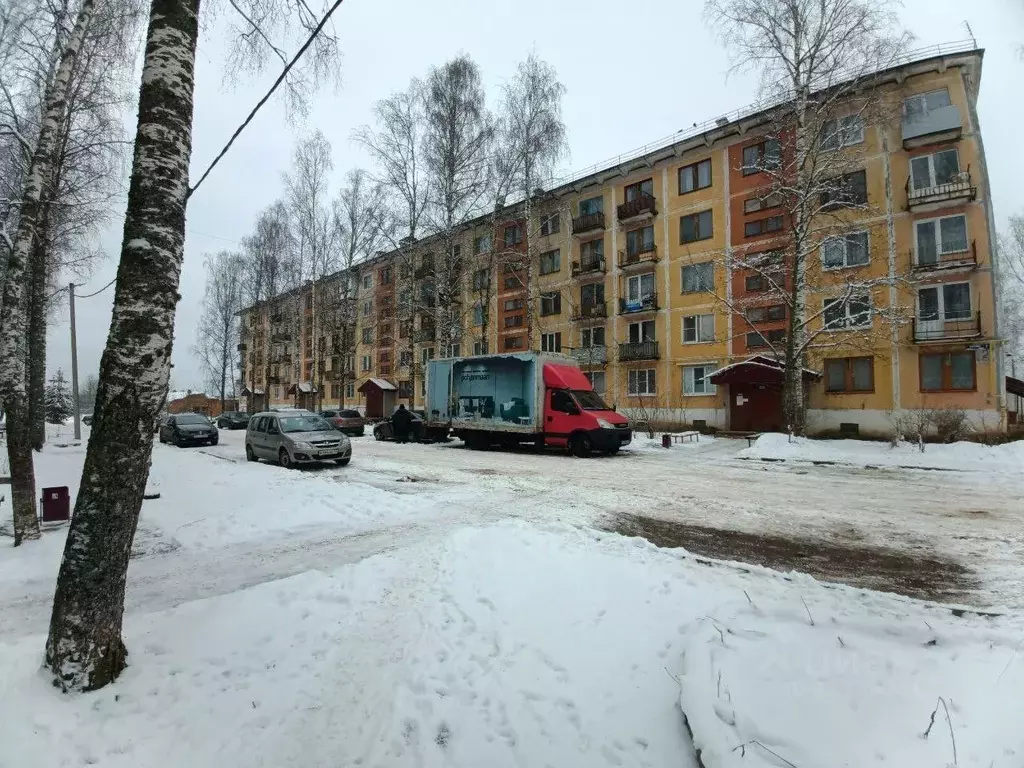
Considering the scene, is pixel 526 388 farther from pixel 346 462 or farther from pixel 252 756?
pixel 252 756

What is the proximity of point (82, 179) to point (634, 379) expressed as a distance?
955 inches

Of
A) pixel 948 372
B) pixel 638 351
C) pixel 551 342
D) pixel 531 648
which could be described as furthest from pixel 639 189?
pixel 531 648

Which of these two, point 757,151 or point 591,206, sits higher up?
point 591,206

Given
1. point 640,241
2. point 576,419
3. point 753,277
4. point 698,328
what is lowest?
point 576,419

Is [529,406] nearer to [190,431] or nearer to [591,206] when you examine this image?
[190,431]

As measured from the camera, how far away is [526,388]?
1728cm

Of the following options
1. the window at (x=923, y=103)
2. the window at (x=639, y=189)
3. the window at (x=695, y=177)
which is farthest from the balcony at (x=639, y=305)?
the window at (x=923, y=103)

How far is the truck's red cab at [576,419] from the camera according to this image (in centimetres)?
1620

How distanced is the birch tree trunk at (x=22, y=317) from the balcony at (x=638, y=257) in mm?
25385

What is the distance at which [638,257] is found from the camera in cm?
2880

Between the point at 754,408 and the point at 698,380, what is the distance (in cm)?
315

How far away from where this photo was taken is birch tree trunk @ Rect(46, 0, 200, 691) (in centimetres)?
301

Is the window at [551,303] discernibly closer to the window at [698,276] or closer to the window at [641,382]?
the window at [641,382]

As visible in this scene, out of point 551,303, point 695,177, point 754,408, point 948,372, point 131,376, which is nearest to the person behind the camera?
point 131,376
